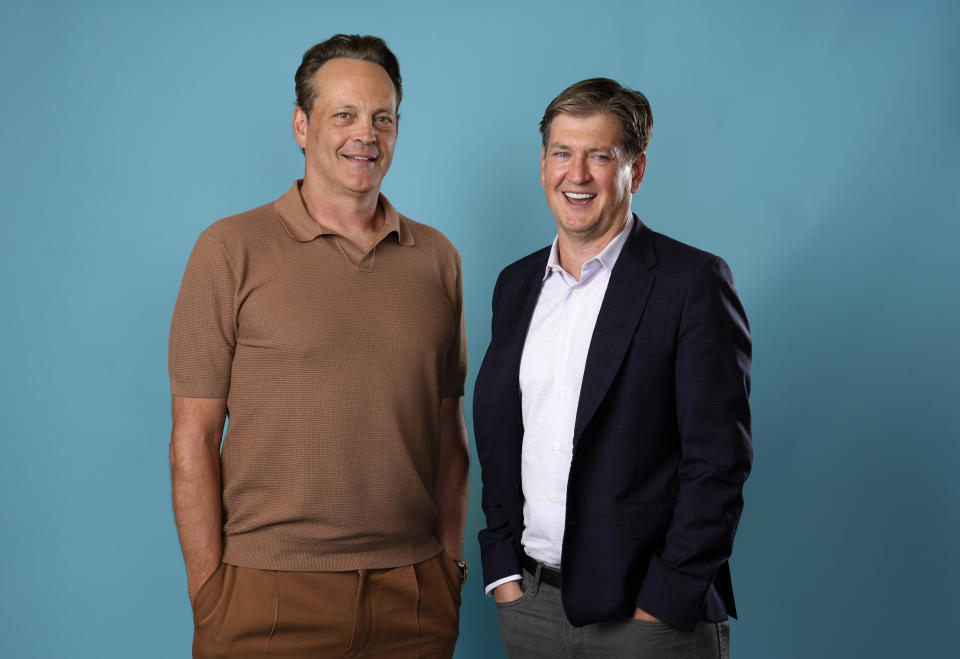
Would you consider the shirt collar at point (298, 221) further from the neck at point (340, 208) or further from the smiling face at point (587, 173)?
the smiling face at point (587, 173)

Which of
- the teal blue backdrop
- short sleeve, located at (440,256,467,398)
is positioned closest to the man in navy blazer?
short sleeve, located at (440,256,467,398)

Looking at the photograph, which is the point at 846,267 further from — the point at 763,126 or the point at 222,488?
the point at 222,488

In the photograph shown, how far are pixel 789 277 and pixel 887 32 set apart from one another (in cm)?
85

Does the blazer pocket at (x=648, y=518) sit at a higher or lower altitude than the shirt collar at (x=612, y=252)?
lower

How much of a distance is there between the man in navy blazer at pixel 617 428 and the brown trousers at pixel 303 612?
256 millimetres

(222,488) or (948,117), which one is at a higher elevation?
(948,117)

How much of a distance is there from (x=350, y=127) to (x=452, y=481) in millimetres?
933

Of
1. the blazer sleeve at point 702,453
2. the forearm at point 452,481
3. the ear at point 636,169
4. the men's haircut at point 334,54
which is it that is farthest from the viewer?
the forearm at point 452,481

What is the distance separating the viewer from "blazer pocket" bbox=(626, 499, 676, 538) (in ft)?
5.67

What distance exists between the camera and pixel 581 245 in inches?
74.5

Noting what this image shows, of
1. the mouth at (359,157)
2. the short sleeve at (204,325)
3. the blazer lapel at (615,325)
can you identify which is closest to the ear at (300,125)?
the mouth at (359,157)

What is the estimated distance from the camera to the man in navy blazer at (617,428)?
1699 mm

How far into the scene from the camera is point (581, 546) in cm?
174

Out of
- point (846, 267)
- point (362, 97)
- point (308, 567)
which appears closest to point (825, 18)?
point (846, 267)
